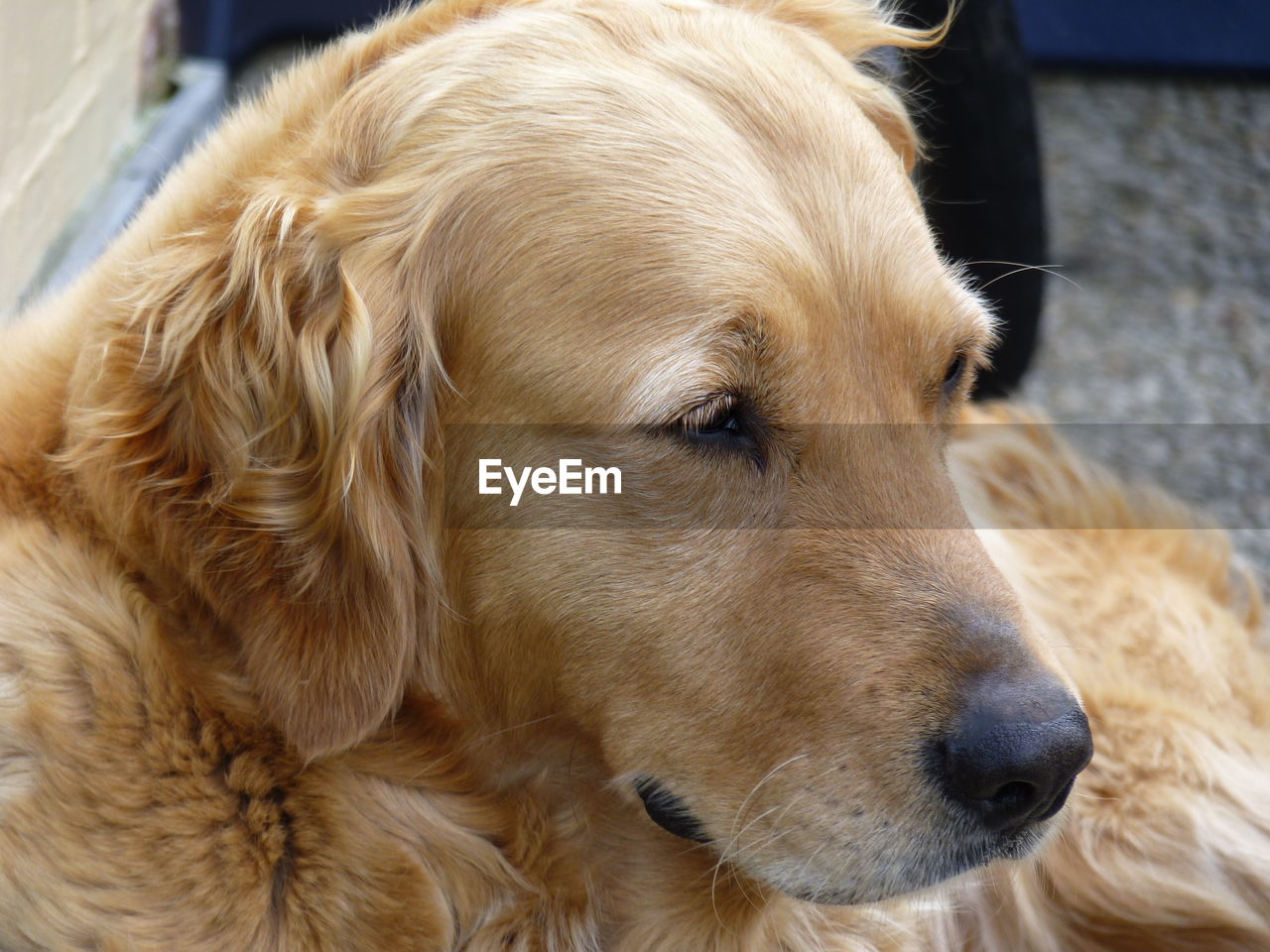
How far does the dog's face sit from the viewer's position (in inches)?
86.7

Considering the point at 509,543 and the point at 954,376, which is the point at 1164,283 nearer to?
the point at 954,376

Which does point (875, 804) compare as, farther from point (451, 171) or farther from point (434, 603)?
point (451, 171)

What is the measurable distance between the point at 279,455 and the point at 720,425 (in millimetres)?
749

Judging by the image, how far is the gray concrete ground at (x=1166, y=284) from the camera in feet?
18.7

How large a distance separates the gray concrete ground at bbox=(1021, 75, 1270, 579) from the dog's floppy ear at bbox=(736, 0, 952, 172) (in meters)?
2.90

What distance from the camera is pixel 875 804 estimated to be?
2.20 meters

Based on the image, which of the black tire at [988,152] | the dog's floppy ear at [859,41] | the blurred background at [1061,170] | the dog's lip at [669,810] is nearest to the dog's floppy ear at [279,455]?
the dog's lip at [669,810]

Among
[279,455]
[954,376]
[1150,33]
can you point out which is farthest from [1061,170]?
[279,455]

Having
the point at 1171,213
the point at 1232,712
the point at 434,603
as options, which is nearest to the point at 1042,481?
the point at 1232,712

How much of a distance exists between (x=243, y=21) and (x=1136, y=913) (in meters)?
6.34

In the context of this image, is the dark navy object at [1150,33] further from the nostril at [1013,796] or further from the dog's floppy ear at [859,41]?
the nostril at [1013,796]

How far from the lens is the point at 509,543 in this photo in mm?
2342

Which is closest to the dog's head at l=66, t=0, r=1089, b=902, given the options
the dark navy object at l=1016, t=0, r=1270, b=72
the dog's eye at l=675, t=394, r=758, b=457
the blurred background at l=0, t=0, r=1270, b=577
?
the dog's eye at l=675, t=394, r=758, b=457

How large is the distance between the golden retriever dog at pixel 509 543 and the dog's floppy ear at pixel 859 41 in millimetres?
376
